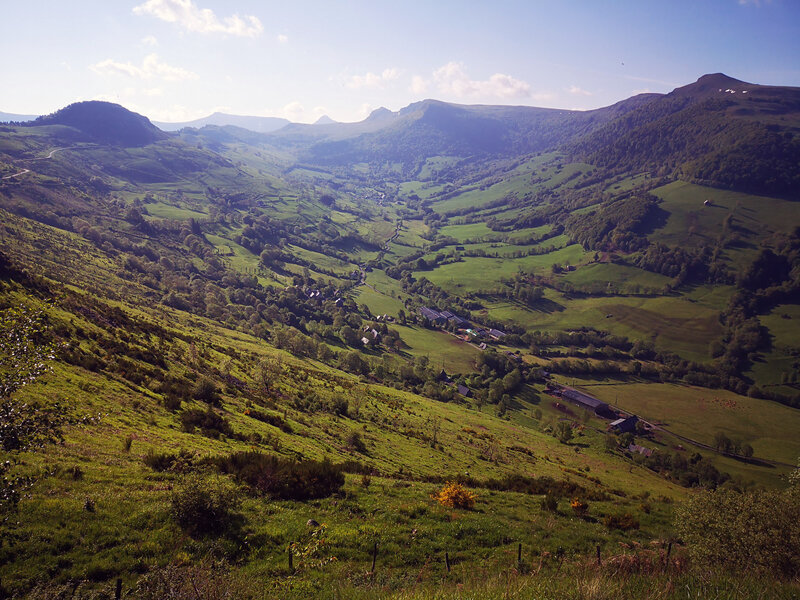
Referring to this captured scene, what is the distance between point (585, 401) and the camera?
4712 inches

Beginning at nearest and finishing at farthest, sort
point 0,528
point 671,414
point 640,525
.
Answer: point 0,528, point 640,525, point 671,414

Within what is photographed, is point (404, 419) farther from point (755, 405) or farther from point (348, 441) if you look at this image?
point (755, 405)

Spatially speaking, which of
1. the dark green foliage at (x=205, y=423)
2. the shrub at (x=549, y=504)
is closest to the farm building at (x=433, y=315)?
the dark green foliage at (x=205, y=423)

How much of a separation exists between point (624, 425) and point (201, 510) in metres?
124

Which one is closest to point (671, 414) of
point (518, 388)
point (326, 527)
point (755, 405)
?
point (755, 405)

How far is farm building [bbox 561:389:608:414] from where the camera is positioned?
11700 centimetres

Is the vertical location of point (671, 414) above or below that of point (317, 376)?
below

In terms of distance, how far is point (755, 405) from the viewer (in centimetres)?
12550

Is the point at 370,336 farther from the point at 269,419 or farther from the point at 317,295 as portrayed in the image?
the point at 269,419

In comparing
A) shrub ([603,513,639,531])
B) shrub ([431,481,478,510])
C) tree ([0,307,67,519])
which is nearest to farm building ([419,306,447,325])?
shrub ([603,513,639,531])

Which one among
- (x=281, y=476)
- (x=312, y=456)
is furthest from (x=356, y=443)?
(x=281, y=476)

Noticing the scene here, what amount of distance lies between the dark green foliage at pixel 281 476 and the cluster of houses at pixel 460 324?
467ft

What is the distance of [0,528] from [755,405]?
596ft

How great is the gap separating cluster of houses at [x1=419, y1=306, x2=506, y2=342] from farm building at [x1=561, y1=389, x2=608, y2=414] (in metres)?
41.8
